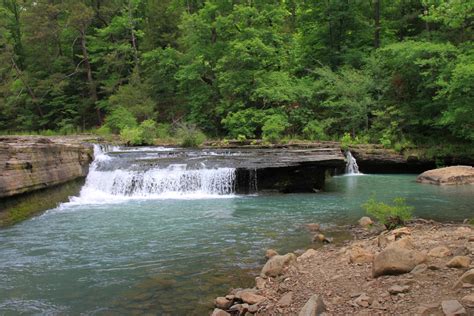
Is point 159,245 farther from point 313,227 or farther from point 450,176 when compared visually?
point 450,176

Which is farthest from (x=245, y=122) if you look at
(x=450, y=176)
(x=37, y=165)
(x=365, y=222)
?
(x=365, y=222)

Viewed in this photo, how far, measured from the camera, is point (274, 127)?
22.4 metres

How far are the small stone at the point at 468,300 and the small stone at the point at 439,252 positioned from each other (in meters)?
1.45

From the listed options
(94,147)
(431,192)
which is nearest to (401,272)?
(431,192)

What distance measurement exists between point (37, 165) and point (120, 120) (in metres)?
14.8

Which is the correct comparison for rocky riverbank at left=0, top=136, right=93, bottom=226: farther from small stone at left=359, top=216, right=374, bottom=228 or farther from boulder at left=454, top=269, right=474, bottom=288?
boulder at left=454, top=269, right=474, bottom=288

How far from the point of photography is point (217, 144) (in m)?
22.0

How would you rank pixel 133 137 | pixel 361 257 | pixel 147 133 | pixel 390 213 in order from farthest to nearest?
pixel 147 133, pixel 133 137, pixel 390 213, pixel 361 257

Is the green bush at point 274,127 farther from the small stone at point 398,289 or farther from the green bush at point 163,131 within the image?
the small stone at point 398,289

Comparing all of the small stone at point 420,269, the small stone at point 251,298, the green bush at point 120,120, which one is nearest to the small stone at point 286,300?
the small stone at point 251,298

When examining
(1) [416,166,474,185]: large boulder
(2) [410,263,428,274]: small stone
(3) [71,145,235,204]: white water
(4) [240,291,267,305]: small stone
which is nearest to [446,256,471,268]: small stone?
(2) [410,263,428,274]: small stone

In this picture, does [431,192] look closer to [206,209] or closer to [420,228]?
[420,228]

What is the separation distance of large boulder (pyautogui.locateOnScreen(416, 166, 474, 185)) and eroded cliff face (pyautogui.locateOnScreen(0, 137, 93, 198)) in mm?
13480

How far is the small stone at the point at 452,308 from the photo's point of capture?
3135mm
